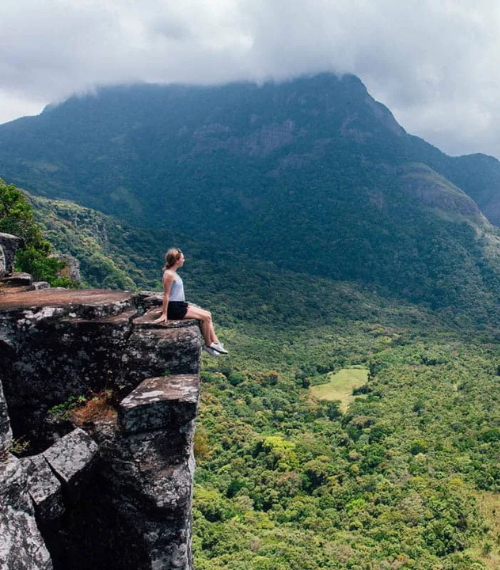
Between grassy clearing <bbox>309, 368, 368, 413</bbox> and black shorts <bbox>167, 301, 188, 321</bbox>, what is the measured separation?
63753mm

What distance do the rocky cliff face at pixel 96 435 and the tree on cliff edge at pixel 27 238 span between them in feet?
54.8

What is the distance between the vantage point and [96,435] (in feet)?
22.6

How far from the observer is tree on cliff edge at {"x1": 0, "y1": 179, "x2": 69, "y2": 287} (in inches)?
930

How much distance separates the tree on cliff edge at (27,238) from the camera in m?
23.6

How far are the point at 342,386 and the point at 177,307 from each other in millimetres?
72708

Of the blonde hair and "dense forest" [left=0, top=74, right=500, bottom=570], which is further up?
the blonde hair

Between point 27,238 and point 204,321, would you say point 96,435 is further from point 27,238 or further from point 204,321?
point 27,238

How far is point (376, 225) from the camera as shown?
567 feet

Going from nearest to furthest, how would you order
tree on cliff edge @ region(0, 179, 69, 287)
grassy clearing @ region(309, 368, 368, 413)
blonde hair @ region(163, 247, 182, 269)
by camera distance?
blonde hair @ region(163, 247, 182, 269), tree on cliff edge @ region(0, 179, 69, 287), grassy clearing @ region(309, 368, 368, 413)

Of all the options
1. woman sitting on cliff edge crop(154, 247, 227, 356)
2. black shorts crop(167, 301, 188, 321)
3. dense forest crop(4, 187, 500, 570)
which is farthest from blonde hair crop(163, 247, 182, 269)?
dense forest crop(4, 187, 500, 570)

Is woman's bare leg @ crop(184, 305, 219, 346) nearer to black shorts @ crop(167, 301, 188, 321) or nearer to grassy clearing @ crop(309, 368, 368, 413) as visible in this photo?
black shorts @ crop(167, 301, 188, 321)

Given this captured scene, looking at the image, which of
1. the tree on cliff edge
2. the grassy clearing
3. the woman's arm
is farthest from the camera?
the grassy clearing

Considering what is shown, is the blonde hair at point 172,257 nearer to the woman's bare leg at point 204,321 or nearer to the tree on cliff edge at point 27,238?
the woman's bare leg at point 204,321

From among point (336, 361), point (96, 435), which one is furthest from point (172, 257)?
point (336, 361)
